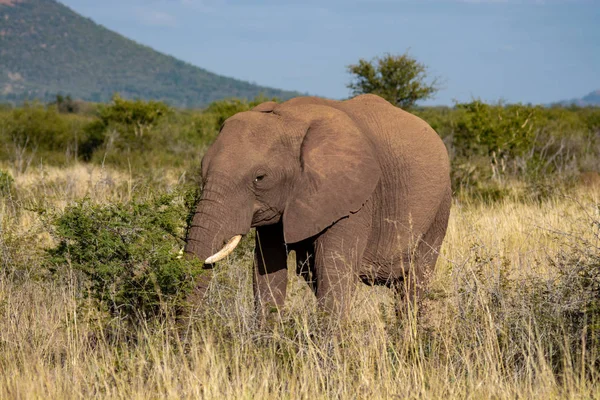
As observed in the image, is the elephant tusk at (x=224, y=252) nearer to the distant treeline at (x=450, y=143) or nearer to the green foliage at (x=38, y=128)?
the distant treeline at (x=450, y=143)

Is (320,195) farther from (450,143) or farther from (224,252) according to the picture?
(450,143)

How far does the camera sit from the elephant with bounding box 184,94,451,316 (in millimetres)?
5520

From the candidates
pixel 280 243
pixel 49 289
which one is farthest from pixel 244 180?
pixel 49 289

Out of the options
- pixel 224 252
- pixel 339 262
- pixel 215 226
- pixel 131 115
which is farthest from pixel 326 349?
pixel 131 115

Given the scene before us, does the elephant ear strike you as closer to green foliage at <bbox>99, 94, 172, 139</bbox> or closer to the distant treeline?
the distant treeline

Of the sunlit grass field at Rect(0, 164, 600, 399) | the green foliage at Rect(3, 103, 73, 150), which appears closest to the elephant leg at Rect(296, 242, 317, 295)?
the sunlit grass field at Rect(0, 164, 600, 399)

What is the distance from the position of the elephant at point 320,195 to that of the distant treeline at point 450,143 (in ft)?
22.4

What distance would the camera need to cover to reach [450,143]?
23656mm

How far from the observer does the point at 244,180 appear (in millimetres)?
5535

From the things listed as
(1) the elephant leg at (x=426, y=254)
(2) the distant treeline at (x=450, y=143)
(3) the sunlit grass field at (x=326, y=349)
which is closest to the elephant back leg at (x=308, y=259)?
(3) the sunlit grass field at (x=326, y=349)

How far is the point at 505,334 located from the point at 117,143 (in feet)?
68.7

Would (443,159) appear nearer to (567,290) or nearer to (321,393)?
(567,290)

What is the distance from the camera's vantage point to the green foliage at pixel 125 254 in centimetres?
562

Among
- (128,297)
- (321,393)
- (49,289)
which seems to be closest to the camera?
(321,393)
